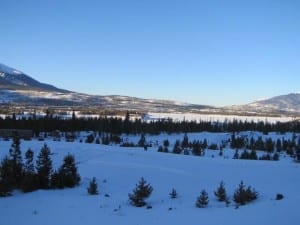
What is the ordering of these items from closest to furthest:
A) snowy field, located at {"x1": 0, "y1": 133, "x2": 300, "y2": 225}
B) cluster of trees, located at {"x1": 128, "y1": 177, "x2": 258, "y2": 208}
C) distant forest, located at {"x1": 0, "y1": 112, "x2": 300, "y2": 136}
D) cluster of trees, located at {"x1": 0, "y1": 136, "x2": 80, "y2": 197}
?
snowy field, located at {"x1": 0, "y1": 133, "x2": 300, "y2": 225}, cluster of trees, located at {"x1": 128, "y1": 177, "x2": 258, "y2": 208}, cluster of trees, located at {"x1": 0, "y1": 136, "x2": 80, "y2": 197}, distant forest, located at {"x1": 0, "y1": 112, "x2": 300, "y2": 136}

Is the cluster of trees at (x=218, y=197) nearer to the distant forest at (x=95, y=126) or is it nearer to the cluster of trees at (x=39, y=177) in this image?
the cluster of trees at (x=39, y=177)

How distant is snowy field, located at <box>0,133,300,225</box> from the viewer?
17328mm

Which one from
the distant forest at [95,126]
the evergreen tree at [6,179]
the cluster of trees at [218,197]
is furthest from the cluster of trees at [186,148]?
the cluster of trees at [218,197]

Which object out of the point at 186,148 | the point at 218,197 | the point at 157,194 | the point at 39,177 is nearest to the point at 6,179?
the point at 39,177

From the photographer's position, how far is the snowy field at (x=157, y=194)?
17.3m

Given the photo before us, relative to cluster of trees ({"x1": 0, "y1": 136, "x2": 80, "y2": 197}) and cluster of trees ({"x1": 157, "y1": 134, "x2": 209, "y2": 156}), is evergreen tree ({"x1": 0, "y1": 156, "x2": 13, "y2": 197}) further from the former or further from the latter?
cluster of trees ({"x1": 157, "y1": 134, "x2": 209, "y2": 156})

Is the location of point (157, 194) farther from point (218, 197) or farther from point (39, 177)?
point (39, 177)

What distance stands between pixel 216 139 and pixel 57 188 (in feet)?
212

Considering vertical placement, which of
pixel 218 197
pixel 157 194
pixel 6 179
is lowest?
pixel 157 194

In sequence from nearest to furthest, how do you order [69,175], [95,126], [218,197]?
[218,197], [69,175], [95,126]

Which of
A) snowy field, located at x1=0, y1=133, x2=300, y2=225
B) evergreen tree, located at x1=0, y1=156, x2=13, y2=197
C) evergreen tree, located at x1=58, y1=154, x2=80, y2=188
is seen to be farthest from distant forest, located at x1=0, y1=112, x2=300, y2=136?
evergreen tree, located at x1=58, y1=154, x2=80, y2=188

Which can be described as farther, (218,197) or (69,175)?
(69,175)

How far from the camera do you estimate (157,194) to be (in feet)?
76.7

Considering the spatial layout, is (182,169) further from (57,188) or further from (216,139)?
(216,139)
